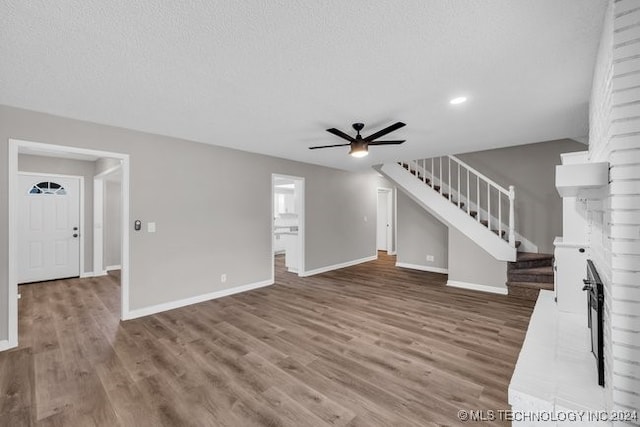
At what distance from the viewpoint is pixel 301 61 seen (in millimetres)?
1968

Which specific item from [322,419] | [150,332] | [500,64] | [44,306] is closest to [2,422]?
[150,332]

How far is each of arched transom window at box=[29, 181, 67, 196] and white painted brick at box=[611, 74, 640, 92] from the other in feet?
25.4

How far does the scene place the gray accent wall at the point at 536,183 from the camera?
492 centimetres

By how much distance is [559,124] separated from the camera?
3.41 metres

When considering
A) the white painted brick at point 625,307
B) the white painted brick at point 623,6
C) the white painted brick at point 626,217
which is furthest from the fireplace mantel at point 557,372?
the white painted brick at point 623,6

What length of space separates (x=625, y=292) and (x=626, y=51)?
3.36 feet

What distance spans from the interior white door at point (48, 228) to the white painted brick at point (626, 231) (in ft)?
25.1

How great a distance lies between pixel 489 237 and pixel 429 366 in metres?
3.03

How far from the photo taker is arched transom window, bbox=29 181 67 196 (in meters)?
5.22

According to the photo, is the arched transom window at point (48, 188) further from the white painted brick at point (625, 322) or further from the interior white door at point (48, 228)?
the white painted brick at point (625, 322)

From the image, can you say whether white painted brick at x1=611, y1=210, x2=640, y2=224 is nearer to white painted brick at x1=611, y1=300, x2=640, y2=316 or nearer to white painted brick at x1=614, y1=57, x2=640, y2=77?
white painted brick at x1=611, y1=300, x2=640, y2=316

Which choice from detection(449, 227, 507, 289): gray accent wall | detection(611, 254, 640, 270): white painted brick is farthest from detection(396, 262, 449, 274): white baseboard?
detection(611, 254, 640, 270): white painted brick

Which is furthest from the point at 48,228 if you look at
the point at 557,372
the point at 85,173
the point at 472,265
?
the point at 472,265

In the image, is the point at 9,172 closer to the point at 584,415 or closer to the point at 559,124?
the point at 584,415
